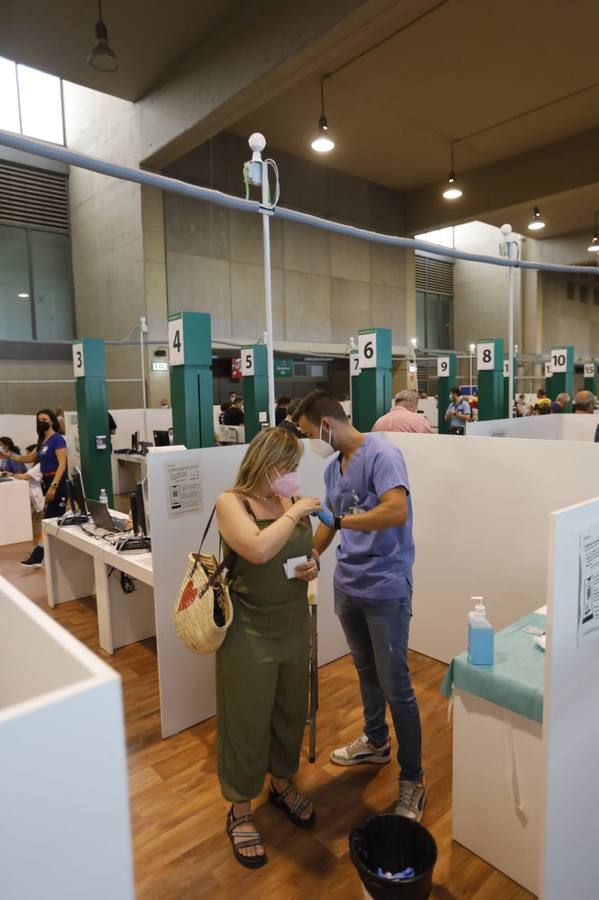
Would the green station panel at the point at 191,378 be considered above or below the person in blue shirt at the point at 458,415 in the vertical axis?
above

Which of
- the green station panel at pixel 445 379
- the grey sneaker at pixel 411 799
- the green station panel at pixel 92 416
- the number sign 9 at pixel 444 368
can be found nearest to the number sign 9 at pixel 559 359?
the green station panel at pixel 445 379

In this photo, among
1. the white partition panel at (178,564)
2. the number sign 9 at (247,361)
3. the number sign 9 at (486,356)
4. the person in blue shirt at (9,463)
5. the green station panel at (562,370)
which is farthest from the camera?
the person in blue shirt at (9,463)

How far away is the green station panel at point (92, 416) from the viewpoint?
167 inches

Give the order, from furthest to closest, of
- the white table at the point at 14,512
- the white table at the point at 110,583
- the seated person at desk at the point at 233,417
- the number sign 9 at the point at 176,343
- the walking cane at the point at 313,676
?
the seated person at desk at the point at 233,417 < the white table at the point at 14,512 < the white table at the point at 110,583 < the number sign 9 at the point at 176,343 < the walking cane at the point at 313,676

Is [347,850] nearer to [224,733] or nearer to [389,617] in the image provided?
[224,733]

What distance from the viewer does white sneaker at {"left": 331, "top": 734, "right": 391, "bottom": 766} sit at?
8.05ft

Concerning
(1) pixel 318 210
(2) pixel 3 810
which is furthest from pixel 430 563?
(1) pixel 318 210

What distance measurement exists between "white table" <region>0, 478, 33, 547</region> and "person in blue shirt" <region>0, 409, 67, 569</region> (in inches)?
29.3

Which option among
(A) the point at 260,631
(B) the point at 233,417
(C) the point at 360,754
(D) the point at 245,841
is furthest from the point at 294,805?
(B) the point at 233,417

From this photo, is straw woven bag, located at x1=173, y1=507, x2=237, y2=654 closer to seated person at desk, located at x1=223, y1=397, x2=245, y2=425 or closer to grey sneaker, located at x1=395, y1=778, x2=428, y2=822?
grey sneaker, located at x1=395, y1=778, x2=428, y2=822

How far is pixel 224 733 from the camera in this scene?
6.52 ft

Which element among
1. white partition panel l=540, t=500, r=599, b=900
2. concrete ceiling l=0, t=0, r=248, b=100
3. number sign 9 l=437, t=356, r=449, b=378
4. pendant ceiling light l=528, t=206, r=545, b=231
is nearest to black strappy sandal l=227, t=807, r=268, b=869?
white partition panel l=540, t=500, r=599, b=900

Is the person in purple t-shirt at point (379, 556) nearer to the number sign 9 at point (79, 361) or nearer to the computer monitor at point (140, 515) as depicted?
the computer monitor at point (140, 515)

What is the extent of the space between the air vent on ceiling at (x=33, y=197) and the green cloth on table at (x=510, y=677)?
11.4 meters
